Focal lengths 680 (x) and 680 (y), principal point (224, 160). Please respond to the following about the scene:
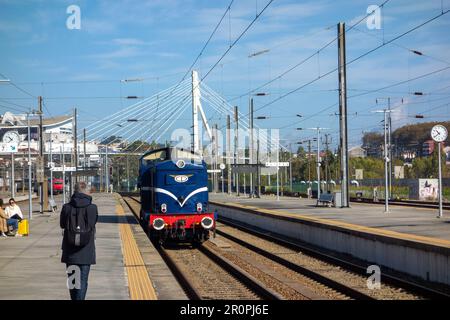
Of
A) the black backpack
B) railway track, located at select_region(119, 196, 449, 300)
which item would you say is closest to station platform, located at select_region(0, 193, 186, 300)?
railway track, located at select_region(119, 196, 449, 300)

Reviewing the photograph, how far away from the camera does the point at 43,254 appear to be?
18.2 metres

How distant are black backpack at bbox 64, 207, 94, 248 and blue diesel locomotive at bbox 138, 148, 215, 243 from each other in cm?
1422

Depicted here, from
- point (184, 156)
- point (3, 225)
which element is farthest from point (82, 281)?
point (184, 156)

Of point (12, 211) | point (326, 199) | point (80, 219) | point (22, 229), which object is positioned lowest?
point (22, 229)

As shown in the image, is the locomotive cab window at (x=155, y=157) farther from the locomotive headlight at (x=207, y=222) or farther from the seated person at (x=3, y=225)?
the seated person at (x=3, y=225)

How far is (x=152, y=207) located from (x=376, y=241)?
9.73 meters

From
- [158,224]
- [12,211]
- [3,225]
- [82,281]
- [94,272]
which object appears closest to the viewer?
[82,281]

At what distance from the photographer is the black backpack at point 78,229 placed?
30.5 ft

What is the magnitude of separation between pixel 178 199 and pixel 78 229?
14909 mm

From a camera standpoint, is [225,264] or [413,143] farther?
[413,143]

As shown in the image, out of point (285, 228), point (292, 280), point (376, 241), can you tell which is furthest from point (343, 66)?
point (292, 280)

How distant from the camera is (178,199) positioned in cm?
2419

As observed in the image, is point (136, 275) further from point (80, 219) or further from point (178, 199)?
point (178, 199)
